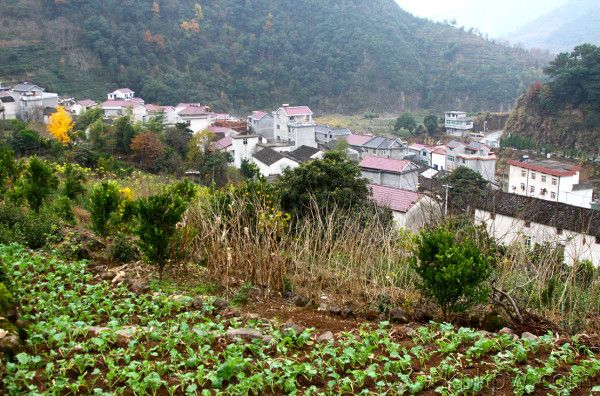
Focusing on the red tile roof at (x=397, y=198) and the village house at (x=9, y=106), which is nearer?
the red tile roof at (x=397, y=198)

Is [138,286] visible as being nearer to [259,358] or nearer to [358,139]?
[259,358]

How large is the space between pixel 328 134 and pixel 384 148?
215 inches

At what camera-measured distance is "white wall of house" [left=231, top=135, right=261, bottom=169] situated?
28.5 metres

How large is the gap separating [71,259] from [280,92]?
4679cm

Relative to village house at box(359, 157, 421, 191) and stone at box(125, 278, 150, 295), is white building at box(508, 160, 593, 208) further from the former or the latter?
stone at box(125, 278, 150, 295)

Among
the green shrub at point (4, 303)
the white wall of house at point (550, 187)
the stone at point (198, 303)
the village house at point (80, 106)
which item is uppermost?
the village house at point (80, 106)

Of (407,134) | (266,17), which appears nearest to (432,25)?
(266,17)

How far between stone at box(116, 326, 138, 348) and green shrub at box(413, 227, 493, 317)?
2.34 metres

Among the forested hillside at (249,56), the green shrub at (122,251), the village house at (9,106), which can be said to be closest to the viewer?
the green shrub at (122,251)

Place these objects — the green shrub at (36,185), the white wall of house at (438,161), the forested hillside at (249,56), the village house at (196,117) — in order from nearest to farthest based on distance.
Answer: the green shrub at (36,185) → the white wall of house at (438,161) → the village house at (196,117) → the forested hillside at (249,56)

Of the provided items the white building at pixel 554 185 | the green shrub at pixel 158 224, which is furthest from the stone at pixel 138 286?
the white building at pixel 554 185

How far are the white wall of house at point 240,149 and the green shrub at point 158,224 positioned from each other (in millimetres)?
22687

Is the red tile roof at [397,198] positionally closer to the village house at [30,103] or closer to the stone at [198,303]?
the stone at [198,303]

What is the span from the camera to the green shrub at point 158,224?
18.1ft
